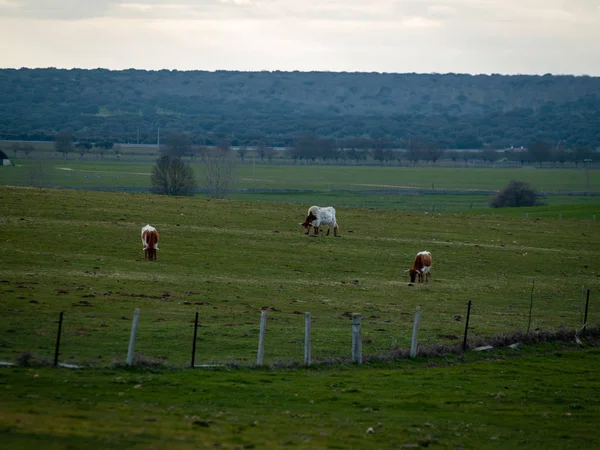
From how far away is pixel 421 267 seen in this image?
39.3 m

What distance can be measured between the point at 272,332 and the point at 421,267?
14.4 meters

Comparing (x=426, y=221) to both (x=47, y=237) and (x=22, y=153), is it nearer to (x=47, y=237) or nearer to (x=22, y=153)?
(x=47, y=237)

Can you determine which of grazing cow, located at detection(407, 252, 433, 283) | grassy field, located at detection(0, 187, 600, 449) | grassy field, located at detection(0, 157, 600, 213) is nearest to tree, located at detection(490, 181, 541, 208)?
grassy field, located at detection(0, 157, 600, 213)

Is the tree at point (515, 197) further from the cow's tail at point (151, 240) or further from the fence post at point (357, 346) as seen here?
the fence post at point (357, 346)

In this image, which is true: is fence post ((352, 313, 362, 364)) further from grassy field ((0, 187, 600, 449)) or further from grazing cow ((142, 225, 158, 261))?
grazing cow ((142, 225, 158, 261))

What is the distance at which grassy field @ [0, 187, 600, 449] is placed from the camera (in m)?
16.1

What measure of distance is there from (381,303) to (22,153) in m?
154

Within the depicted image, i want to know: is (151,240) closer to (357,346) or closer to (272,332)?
(272,332)

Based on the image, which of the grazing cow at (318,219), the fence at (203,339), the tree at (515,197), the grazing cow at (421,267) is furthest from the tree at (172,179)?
the fence at (203,339)

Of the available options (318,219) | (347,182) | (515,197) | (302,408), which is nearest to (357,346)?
(302,408)

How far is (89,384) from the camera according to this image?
18078 mm

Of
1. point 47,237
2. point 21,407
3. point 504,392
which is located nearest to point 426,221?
point 47,237

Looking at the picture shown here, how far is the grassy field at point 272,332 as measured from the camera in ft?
52.9

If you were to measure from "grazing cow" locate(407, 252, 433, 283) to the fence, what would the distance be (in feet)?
30.6
